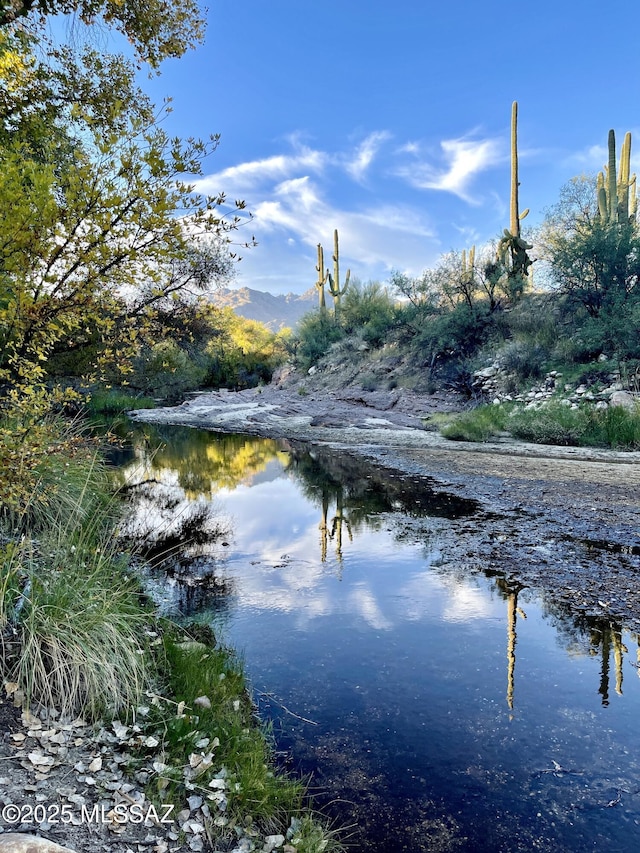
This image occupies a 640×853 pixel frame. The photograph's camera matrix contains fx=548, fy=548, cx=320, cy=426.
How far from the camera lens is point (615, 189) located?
2416cm

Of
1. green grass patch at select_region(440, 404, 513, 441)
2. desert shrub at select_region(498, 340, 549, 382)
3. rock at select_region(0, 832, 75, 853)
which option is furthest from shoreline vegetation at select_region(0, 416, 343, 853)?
desert shrub at select_region(498, 340, 549, 382)

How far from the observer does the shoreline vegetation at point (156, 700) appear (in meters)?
2.70

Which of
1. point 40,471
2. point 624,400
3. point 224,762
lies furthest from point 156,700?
point 624,400

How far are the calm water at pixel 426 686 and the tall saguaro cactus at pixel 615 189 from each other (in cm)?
2053

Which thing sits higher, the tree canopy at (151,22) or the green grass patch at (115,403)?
the tree canopy at (151,22)

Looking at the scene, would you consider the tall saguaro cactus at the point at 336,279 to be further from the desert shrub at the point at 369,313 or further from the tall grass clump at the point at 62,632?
the tall grass clump at the point at 62,632

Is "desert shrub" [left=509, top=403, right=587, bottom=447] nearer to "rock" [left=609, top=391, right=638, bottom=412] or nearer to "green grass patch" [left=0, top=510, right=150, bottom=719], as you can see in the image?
"rock" [left=609, top=391, right=638, bottom=412]

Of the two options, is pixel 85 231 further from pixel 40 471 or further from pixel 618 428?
pixel 618 428

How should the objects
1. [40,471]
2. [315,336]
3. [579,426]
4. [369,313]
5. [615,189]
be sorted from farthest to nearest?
[315,336], [369,313], [615,189], [579,426], [40,471]

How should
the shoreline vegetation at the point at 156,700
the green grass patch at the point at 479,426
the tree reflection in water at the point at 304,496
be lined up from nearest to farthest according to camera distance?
the shoreline vegetation at the point at 156,700
the tree reflection in water at the point at 304,496
the green grass patch at the point at 479,426

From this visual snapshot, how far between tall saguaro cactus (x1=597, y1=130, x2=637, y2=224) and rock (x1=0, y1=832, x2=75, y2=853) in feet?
81.8

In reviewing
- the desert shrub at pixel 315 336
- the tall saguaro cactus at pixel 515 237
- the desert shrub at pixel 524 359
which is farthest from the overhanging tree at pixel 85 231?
the desert shrub at pixel 315 336

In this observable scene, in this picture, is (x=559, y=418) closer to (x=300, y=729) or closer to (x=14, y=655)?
(x=300, y=729)

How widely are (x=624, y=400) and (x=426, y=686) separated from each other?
14.2 meters
